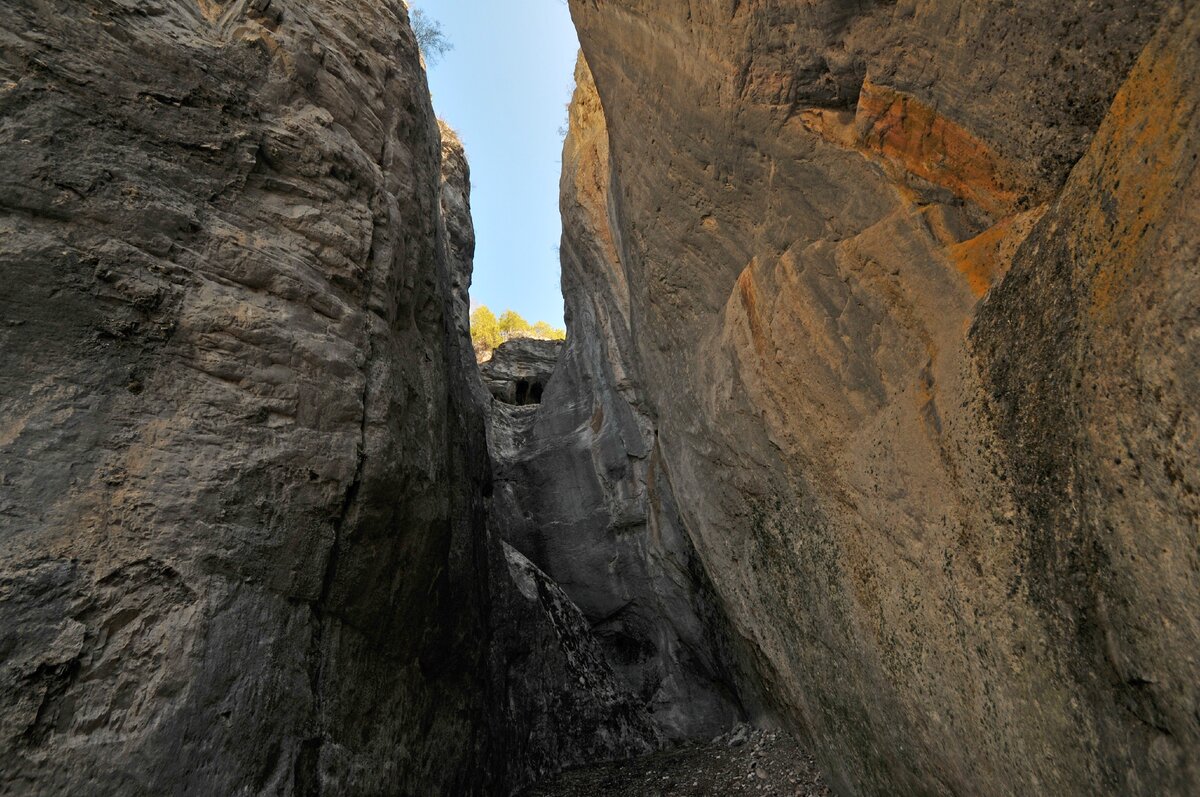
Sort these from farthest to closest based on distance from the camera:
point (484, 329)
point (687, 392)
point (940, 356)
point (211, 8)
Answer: point (484, 329)
point (687, 392)
point (211, 8)
point (940, 356)

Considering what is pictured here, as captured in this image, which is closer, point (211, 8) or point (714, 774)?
point (211, 8)

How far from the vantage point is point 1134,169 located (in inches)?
108

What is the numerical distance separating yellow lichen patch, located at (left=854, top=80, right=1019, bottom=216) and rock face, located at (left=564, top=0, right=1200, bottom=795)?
0.6 inches

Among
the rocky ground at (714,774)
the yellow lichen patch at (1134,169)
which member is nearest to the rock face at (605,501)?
the rocky ground at (714,774)

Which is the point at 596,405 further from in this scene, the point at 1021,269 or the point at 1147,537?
the point at 1147,537

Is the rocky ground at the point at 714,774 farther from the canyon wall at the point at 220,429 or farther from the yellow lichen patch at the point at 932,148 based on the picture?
the yellow lichen patch at the point at 932,148

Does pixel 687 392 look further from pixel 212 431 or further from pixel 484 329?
pixel 484 329

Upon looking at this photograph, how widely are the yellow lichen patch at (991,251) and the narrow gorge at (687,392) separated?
22 millimetres

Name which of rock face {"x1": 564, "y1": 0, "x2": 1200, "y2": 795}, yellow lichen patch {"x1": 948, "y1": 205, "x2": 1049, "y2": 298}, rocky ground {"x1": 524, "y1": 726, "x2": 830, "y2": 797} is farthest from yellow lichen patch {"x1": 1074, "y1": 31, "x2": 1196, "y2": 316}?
rocky ground {"x1": 524, "y1": 726, "x2": 830, "y2": 797}

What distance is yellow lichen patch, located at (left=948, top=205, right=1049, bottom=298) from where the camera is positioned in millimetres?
3726

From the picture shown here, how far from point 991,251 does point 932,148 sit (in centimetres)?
77

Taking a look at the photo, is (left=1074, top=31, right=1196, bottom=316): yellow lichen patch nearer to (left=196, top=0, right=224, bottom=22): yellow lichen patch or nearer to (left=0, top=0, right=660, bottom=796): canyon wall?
(left=0, top=0, right=660, bottom=796): canyon wall

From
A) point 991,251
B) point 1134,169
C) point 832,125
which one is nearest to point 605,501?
point 832,125

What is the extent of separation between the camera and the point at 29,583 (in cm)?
382
